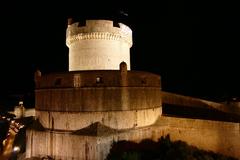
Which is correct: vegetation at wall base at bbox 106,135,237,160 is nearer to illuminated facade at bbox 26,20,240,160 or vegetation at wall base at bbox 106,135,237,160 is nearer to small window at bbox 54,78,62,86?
illuminated facade at bbox 26,20,240,160

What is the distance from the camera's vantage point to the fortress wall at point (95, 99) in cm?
1319

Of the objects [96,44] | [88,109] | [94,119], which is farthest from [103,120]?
[96,44]

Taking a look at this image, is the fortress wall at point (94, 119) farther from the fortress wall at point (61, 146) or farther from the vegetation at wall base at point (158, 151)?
the vegetation at wall base at point (158, 151)

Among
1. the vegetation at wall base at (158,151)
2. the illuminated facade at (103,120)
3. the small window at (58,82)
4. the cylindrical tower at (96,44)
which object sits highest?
the cylindrical tower at (96,44)

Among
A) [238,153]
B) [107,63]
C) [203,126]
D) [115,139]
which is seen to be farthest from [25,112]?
[238,153]

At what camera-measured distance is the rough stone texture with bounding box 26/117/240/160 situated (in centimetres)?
1236

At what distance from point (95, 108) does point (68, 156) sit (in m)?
2.66

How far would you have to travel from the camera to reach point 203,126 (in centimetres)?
1413

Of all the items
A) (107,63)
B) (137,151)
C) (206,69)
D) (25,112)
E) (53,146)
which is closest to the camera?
(137,151)

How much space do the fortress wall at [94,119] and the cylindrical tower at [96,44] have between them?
17.6 ft

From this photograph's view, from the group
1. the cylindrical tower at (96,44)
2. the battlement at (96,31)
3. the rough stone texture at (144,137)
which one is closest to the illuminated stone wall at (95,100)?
the rough stone texture at (144,137)

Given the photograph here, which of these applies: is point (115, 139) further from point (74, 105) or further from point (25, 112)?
point (25, 112)

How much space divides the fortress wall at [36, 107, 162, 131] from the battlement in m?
6.37

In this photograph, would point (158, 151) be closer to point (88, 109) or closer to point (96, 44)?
point (88, 109)
